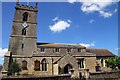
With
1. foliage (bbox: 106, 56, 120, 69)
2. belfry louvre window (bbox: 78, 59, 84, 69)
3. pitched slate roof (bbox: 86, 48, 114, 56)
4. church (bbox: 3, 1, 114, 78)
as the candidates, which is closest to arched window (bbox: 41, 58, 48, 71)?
church (bbox: 3, 1, 114, 78)

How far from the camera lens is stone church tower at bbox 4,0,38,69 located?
44.7m

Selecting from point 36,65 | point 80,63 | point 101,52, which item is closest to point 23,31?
point 36,65

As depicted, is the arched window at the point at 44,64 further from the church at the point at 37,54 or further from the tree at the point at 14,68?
the tree at the point at 14,68

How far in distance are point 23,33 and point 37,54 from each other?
273 inches

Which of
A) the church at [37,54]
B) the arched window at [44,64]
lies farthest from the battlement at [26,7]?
the arched window at [44,64]

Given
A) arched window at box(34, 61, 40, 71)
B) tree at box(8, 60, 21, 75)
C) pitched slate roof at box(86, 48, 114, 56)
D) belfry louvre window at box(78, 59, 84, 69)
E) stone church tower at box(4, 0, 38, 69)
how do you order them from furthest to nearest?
1. pitched slate roof at box(86, 48, 114, 56)
2. belfry louvre window at box(78, 59, 84, 69)
3. stone church tower at box(4, 0, 38, 69)
4. arched window at box(34, 61, 40, 71)
5. tree at box(8, 60, 21, 75)

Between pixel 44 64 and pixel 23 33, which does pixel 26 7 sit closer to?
pixel 23 33

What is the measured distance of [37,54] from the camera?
44.6 meters

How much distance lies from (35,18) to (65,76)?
30983mm

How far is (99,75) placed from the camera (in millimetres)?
25766

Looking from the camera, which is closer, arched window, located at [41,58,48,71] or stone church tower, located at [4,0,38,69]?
arched window, located at [41,58,48,71]

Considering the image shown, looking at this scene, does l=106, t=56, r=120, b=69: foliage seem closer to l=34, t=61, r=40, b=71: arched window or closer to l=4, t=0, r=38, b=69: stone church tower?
l=34, t=61, r=40, b=71: arched window

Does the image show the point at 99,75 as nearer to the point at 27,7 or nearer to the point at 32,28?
the point at 32,28

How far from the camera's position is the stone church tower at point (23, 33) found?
44728 mm
